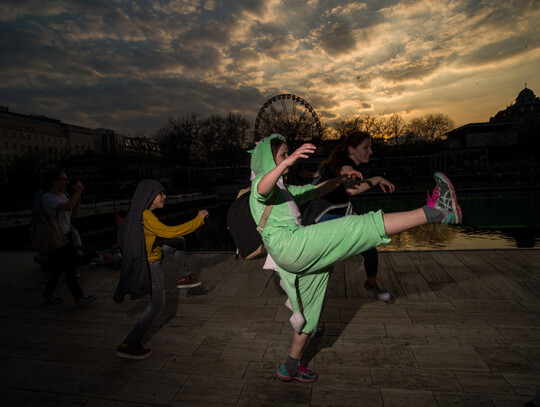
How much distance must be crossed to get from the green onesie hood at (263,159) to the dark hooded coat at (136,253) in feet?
4.26

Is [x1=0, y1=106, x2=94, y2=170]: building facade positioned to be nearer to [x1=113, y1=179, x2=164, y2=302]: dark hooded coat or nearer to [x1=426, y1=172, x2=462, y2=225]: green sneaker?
[x1=113, y1=179, x2=164, y2=302]: dark hooded coat

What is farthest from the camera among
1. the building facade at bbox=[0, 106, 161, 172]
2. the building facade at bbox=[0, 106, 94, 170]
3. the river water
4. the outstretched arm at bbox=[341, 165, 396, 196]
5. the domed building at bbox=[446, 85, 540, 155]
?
the building facade at bbox=[0, 106, 94, 170]

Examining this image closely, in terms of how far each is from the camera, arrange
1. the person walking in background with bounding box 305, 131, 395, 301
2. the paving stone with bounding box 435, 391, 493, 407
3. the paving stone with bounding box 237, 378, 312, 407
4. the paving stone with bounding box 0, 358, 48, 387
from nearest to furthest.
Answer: the paving stone with bounding box 435, 391, 493, 407, the paving stone with bounding box 237, 378, 312, 407, the paving stone with bounding box 0, 358, 48, 387, the person walking in background with bounding box 305, 131, 395, 301

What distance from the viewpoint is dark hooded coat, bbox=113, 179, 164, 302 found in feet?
9.61

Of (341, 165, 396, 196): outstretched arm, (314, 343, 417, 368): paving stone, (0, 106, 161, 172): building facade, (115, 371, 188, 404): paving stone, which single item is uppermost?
(0, 106, 161, 172): building facade

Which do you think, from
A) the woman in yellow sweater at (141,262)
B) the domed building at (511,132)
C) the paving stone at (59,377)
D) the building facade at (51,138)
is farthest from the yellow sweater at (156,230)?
A: the domed building at (511,132)

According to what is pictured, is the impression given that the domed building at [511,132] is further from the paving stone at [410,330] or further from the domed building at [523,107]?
the paving stone at [410,330]

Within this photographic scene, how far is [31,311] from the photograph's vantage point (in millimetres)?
4203

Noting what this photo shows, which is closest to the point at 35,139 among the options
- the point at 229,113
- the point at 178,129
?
the point at 178,129

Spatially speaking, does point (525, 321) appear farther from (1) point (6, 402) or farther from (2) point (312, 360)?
(1) point (6, 402)


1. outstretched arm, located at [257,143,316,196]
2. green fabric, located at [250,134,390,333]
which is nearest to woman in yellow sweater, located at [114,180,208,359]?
green fabric, located at [250,134,390,333]

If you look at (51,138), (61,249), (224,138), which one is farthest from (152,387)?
(51,138)

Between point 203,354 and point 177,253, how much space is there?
2.13 m

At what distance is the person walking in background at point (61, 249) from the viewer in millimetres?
4160
